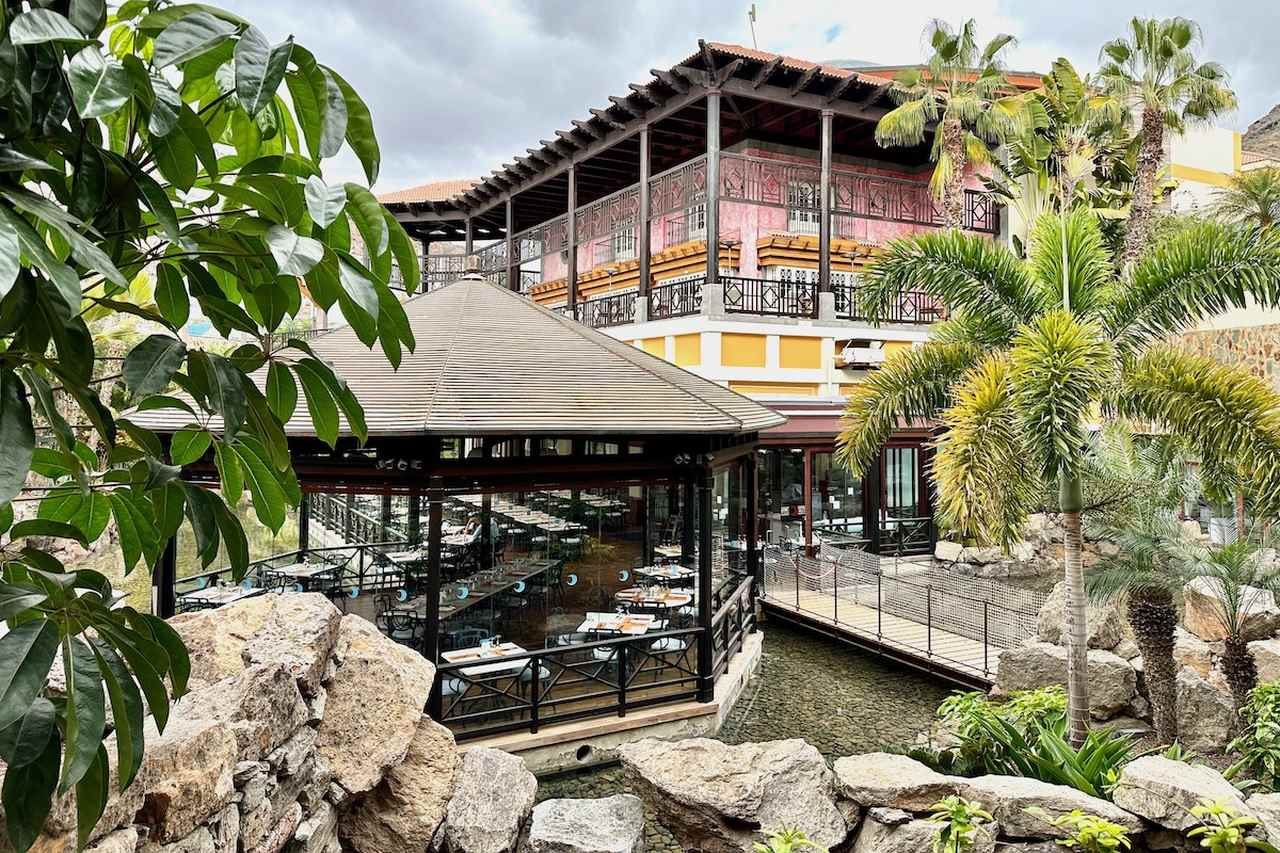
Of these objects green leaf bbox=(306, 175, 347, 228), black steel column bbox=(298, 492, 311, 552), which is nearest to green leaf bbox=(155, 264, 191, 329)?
green leaf bbox=(306, 175, 347, 228)

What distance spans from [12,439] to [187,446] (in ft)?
2.60

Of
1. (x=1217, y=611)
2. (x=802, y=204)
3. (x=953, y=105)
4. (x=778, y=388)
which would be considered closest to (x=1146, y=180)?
(x=953, y=105)

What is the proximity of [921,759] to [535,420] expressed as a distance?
478cm

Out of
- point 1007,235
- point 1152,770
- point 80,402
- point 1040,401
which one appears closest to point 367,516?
point 1040,401

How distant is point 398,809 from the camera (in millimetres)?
5312

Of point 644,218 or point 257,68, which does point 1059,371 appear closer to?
point 257,68

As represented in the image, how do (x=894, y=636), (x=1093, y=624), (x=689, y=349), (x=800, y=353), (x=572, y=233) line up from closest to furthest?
(x=1093, y=624) → (x=894, y=636) → (x=689, y=349) → (x=800, y=353) → (x=572, y=233)

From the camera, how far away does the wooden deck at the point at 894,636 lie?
1098cm

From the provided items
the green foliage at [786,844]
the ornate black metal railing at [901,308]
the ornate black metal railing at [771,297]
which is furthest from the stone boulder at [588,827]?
the ornate black metal railing at [901,308]

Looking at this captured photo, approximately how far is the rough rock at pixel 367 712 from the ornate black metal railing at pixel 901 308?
15846mm

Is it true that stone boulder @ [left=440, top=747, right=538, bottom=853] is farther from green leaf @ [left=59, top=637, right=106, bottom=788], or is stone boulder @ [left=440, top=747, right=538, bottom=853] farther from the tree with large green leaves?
green leaf @ [left=59, top=637, right=106, bottom=788]

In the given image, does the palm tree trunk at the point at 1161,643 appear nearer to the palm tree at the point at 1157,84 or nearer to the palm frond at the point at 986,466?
the palm frond at the point at 986,466

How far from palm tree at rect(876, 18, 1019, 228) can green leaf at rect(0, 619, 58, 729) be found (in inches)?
772

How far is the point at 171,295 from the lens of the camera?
1.58 meters
